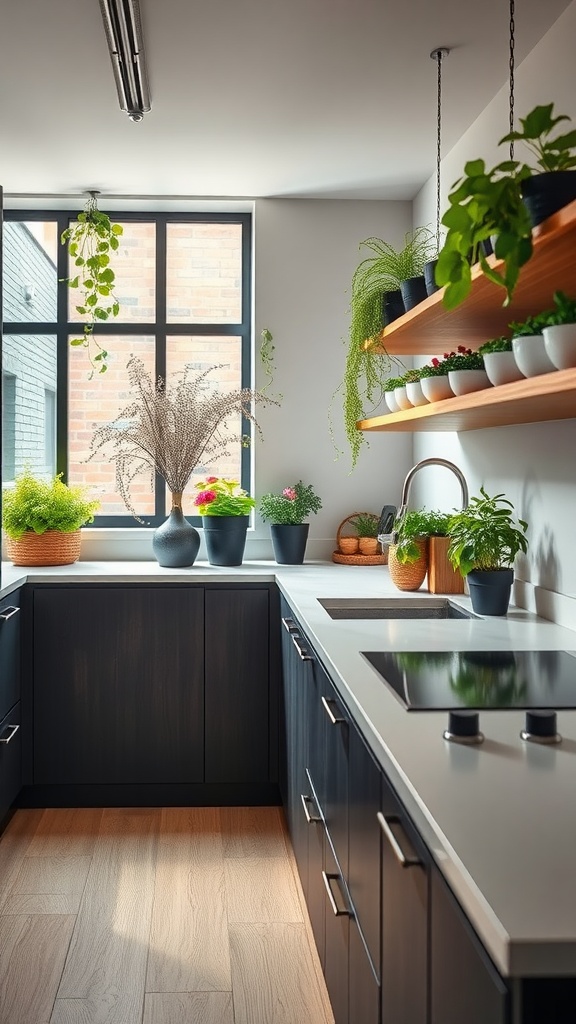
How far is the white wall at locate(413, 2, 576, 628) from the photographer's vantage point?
2.59 meters

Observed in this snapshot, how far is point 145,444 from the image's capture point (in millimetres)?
4051

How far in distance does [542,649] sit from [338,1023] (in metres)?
0.94

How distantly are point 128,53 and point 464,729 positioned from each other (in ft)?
7.01

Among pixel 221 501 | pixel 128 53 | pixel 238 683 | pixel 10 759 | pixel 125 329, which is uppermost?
pixel 128 53

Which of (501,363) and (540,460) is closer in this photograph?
(501,363)

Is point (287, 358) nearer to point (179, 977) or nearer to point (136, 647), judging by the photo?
point (136, 647)

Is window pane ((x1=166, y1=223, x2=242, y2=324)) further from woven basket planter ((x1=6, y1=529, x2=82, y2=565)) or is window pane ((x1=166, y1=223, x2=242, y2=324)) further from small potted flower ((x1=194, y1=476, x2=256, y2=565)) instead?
woven basket planter ((x1=6, y1=529, x2=82, y2=565))

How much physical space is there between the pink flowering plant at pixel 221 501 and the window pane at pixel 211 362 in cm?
40

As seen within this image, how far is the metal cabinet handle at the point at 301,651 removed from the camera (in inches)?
103

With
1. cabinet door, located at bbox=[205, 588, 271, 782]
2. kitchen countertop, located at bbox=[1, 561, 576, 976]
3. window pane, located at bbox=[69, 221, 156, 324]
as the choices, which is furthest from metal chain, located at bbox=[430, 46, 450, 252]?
kitchen countertop, located at bbox=[1, 561, 576, 976]

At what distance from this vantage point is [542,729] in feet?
4.89

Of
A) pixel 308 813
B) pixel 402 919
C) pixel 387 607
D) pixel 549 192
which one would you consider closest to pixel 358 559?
pixel 387 607

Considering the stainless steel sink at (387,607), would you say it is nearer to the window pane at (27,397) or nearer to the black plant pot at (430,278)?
the black plant pot at (430,278)

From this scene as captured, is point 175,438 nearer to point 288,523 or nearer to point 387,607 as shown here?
point 288,523
